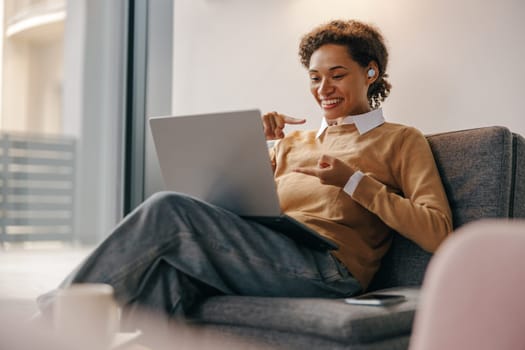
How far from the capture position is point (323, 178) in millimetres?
1933

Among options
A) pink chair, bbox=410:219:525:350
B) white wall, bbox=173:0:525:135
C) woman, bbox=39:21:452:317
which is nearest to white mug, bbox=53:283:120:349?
pink chair, bbox=410:219:525:350

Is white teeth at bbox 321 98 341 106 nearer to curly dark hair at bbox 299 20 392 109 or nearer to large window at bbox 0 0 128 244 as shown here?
curly dark hair at bbox 299 20 392 109

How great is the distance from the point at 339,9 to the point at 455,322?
2366 millimetres

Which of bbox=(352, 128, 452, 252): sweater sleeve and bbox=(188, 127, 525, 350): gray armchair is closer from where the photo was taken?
bbox=(188, 127, 525, 350): gray armchair

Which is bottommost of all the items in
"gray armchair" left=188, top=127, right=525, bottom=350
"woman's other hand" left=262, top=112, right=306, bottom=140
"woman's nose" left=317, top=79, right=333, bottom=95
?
"gray armchair" left=188, top=127, right=525, bottom=350

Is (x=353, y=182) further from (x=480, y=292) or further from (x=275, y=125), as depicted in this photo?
(x=480, y=292)

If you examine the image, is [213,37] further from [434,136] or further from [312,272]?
[312,272]

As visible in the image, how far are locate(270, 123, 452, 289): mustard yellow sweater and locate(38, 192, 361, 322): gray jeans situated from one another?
125 millimetres

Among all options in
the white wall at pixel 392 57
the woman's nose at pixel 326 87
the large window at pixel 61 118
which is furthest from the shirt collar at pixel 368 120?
the large window at pixel 61 118

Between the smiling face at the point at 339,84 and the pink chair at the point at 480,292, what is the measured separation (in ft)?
5.19

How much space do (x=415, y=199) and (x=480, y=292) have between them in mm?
1227

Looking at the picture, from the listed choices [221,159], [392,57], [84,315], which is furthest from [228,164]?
[392,57]

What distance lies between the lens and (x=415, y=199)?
1.91 metres

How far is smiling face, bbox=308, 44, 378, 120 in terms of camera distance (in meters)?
2.26
